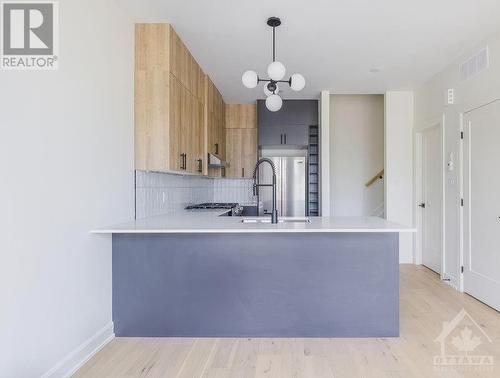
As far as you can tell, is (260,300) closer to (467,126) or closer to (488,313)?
(488,313)

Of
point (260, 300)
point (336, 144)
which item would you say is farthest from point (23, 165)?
point (336, 144)

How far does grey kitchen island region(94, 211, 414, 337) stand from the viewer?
243 centimetres

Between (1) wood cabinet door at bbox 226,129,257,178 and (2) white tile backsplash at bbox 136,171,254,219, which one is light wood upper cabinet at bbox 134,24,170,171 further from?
(1) wood cabinet door at bbox 226,129,257,178

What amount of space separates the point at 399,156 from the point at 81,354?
15.1 feet

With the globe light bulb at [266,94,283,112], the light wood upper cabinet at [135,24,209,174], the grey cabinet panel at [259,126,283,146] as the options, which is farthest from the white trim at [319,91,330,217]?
the light wood upper cabinet at [135,24,209,174]

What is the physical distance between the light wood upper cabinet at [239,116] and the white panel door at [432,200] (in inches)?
108

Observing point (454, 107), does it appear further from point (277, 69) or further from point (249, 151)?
point (249, 151)

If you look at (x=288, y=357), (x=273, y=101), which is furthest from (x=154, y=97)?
(x=288, y=357)

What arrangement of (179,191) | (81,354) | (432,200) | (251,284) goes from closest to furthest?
(81,354) → (251,284) → (179,191) → (432,200)

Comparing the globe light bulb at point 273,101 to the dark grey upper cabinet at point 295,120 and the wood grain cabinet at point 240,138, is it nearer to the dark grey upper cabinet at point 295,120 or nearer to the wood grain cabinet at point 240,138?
the dark grey upper cabinet at point 295,120

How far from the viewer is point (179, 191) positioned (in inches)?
157

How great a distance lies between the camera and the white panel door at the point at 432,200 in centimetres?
426

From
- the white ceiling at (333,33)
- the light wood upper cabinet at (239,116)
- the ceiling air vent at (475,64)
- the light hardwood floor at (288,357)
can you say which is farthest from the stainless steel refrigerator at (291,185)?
the light hardwood floor at (288,357)

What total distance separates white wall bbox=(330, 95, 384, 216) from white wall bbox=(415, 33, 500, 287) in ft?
4.57
